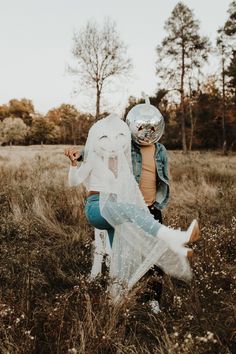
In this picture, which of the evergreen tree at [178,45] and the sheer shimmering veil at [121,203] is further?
the evergreen tree at [178,45]

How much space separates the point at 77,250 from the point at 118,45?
23.2 metres

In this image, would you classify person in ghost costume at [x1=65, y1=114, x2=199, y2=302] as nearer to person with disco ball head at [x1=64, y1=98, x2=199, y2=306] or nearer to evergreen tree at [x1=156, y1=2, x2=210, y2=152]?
person with disco ball head at [x1=64, y1=98, x2=199, y2=306]

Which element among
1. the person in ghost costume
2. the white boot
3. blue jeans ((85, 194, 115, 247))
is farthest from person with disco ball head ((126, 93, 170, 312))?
the white boot

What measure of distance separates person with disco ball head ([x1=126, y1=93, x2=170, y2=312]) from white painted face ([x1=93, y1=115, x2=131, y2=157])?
0.17 m

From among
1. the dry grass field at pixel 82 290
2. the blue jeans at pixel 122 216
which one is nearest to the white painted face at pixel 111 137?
the blue jeans at pixel 122 216

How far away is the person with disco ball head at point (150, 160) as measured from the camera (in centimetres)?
321

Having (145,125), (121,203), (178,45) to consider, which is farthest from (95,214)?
(178,45)

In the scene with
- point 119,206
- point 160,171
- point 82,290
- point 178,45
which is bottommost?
point 82,290

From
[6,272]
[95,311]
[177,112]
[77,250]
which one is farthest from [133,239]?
[177,112]

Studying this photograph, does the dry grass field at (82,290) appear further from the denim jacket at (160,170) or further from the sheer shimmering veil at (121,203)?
the denim jacket at (160,170)

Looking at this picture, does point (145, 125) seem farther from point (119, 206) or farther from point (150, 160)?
point (119, 206)

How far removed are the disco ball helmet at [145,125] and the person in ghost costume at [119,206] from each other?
13cm

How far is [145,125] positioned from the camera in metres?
3.20

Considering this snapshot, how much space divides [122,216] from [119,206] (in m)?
0.07
